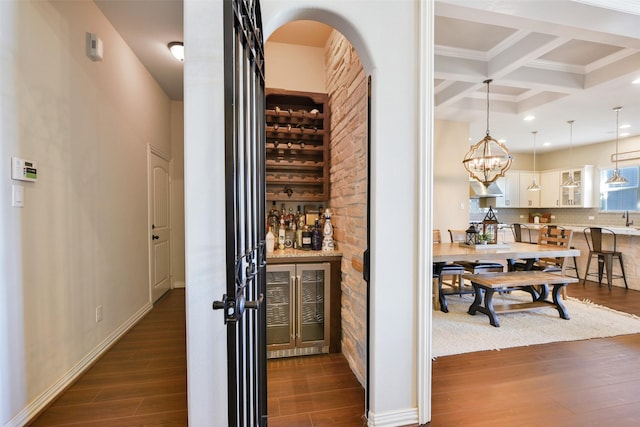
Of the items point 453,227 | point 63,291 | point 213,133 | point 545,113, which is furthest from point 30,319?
point 545,113

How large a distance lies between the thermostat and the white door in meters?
1.99

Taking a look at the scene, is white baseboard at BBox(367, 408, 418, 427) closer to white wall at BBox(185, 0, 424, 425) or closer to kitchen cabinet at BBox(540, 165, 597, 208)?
white wall at BBox(185, 0, 424, 425)

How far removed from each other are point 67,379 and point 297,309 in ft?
5.49

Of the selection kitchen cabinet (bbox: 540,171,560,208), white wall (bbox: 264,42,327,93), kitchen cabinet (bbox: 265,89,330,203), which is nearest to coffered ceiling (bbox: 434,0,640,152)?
white wall (bbox: 264,42,327,93)

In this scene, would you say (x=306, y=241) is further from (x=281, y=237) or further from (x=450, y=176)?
(x=450, y=176)

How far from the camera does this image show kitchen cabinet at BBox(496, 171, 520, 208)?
7941 mm

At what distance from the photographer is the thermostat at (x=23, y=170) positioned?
1691mm

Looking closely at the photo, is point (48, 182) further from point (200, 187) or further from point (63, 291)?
point (200, 187)

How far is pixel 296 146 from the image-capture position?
2914mm

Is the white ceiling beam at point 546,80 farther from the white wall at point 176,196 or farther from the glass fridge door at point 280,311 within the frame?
the white wall at point 176,196

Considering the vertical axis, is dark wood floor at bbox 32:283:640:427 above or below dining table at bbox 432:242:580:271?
below

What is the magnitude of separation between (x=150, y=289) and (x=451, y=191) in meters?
5.12

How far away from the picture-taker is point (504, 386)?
2.12 meters

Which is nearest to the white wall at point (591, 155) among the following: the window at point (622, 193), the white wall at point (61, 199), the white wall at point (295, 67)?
the window at point (622, 193)
